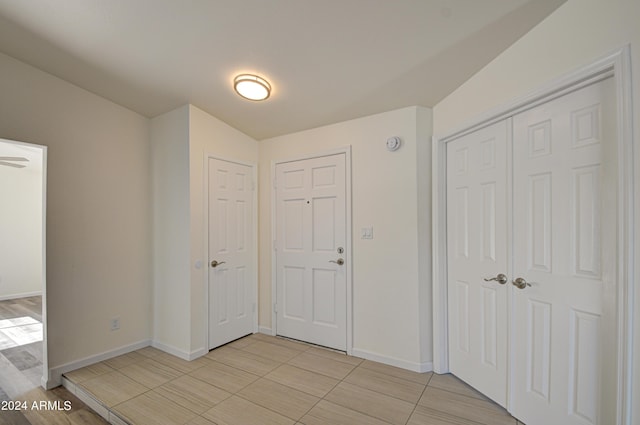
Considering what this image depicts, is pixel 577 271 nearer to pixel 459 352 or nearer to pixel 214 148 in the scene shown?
pixel 459 352

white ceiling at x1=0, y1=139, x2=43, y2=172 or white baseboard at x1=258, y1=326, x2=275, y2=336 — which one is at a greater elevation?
white ceiling at x1=0, y1=139, x2=43, y2=172

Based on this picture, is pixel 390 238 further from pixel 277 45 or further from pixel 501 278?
pixel 277 45

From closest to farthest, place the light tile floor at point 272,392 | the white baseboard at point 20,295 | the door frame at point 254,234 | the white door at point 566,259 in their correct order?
the white door at point 566,259 → the light tile floor at point 272,392 → the door frame at point 254,234 → the white baseboard at point 20,295

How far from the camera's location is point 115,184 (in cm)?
293

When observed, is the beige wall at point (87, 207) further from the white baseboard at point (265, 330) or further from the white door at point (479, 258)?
the white door at point (479, 258)

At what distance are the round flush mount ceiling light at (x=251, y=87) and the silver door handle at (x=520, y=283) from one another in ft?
7.86

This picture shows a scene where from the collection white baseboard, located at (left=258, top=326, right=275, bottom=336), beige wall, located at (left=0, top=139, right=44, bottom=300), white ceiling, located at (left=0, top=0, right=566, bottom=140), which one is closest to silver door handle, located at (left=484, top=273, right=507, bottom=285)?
white ceiling, located at (left=0, top=0, right=566, bottom=140)

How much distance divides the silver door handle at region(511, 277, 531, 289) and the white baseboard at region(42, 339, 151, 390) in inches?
140

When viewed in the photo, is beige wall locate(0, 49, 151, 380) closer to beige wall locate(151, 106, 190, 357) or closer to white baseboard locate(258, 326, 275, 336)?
beige wall locate(151, 106, 190, 357)

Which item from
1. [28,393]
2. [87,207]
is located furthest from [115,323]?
[87,207]

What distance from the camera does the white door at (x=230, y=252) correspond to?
9.98 ft

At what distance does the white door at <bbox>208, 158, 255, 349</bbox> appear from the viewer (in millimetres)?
3041

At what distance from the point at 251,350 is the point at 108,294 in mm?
1540

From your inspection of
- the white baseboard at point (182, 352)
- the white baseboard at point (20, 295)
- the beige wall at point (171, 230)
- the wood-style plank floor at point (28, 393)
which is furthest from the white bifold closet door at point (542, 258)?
the white baseboard at point (20, 295)
